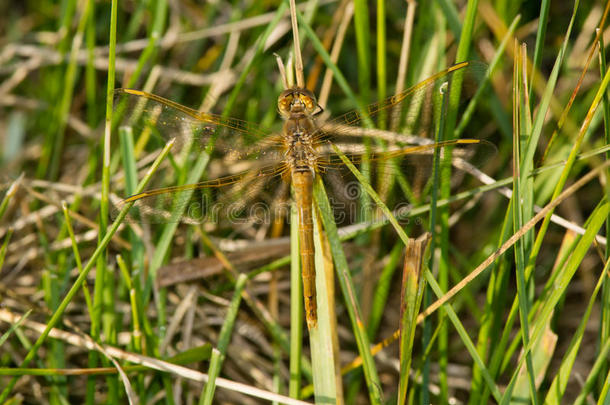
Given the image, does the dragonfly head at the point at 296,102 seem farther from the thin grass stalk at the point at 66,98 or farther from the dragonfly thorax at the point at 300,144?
the thin grass stalk at the point at 66,98

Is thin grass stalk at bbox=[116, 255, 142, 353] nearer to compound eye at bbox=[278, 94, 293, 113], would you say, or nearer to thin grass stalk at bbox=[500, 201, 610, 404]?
compound eye at bbox=[278, 94, 293, 113]

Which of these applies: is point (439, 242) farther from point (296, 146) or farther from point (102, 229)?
point (102, 229)

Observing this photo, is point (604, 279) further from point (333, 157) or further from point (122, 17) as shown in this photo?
point (122, 17)

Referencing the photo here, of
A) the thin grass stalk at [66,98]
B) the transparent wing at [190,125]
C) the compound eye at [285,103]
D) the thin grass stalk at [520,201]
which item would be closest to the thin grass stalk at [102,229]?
the transparent wing at [190,125]

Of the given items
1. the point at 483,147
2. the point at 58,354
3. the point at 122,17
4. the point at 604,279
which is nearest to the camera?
the point at 604,279

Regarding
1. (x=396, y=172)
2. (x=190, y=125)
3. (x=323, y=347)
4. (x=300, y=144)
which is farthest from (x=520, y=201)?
(x=190, y=125)

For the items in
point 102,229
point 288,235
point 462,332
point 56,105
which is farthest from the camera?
point 56,105

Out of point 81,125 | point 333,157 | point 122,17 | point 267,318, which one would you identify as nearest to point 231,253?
point 267,318
